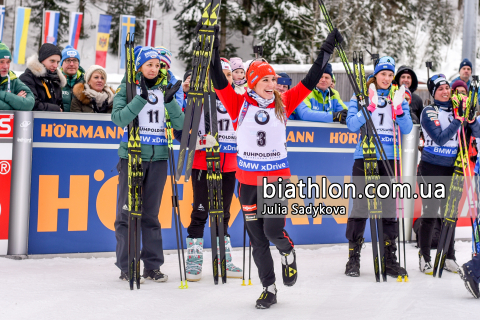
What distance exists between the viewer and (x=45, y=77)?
5.58m

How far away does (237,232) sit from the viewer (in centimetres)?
585

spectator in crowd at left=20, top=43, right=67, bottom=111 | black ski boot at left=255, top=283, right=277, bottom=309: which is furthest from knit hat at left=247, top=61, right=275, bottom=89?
spectator in crowd at left=20, top=43, right=67, bottom=111

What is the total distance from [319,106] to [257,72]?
8.67 ft

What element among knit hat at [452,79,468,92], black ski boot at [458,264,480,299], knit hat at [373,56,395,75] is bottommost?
black ski boot at [458,264,480,299]

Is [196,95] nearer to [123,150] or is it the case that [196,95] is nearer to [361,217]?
[123,150]

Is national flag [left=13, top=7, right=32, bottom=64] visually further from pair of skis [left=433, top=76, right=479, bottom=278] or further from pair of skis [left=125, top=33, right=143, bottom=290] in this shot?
pair of skis [left=433, top=76, right=479, bottom=278]

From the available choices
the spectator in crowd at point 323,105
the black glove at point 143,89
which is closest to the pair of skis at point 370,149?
the spectator in crowd at point 323,105

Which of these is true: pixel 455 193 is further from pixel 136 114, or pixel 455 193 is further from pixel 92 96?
pixel 92 96

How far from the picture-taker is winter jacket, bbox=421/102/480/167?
4871 millimetres

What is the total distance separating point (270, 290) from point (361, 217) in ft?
4.91

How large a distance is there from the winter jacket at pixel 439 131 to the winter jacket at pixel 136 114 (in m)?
2.37

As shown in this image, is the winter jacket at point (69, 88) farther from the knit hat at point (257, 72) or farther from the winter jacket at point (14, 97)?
the knit hat at point (257, 72)

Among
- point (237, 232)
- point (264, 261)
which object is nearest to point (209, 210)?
point (264, 261)

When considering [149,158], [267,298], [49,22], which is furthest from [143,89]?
[49,22]
